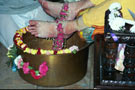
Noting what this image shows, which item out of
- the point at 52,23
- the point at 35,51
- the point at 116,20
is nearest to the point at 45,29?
the point at 52,23

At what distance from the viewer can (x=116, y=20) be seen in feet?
4.05

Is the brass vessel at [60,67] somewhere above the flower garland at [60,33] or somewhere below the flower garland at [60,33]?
below

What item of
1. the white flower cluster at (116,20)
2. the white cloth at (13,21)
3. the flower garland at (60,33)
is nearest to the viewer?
the white flower cluster at (116,20)

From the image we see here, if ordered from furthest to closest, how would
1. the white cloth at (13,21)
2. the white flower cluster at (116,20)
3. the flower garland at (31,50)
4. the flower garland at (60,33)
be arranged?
the white cloth at (13,21) < the flower garland at (60,33) < the flower garland at (31,50) < the white flower cluster at (116,20)

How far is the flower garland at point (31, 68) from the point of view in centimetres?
151

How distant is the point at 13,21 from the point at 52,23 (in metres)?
0.32

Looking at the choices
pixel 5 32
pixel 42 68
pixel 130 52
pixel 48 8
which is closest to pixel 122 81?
pixel 130 52

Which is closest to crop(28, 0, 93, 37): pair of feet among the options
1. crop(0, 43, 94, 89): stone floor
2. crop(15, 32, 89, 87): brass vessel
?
crop(15, 32, 89, 87): brass vessel

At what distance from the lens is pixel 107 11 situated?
4.45ft

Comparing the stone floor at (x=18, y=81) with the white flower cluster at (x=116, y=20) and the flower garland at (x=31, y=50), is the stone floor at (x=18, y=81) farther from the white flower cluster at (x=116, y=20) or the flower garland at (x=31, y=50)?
the white flower cluster at (x=116, y=20)

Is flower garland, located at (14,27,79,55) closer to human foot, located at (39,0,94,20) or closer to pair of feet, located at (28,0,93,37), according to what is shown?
pair of feet, located at (28,0,93,37)

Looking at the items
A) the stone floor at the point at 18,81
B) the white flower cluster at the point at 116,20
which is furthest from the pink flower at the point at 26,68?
the white flower cluster at the point at 116,20

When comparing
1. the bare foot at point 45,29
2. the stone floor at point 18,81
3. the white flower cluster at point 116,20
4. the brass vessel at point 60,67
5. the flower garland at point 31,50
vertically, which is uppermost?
the white flower cluster at point 116,20

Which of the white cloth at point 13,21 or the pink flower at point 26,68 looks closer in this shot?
the pink flower at point 26,68
